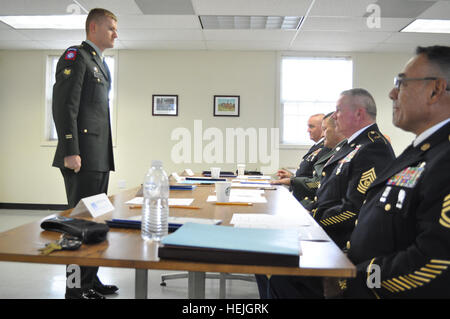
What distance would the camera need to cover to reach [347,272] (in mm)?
721

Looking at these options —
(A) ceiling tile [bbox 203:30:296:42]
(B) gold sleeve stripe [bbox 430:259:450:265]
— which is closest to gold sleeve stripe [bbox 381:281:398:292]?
(B) gold sleeve stripe [bbox 430:259:450:265]

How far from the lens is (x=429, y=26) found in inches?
180

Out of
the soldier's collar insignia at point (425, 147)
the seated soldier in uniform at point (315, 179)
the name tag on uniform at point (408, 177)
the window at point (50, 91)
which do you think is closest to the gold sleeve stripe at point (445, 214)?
the name tag on uniform at point (408, 177)

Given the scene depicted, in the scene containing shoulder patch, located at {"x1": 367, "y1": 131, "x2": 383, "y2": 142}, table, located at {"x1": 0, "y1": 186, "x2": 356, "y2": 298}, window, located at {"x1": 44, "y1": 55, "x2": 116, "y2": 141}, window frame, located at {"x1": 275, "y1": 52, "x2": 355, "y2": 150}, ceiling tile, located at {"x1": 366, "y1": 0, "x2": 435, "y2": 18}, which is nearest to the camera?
table, located at {"x1": 0, "y1": 186, "x2": 356, "y2": 298}

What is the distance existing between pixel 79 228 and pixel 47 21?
468 cm

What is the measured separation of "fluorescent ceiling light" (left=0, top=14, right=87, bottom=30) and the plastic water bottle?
13.1 feet

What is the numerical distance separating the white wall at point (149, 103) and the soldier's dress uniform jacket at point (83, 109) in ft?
11.5

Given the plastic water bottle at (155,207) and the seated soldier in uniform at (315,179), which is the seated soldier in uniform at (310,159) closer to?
the seated soldier in uniform at (315,179)

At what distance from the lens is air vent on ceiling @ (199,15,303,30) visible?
444 centimetres

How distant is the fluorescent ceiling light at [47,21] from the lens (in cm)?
449

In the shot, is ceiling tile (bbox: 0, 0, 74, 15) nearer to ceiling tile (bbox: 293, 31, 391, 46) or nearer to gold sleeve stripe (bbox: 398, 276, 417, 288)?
ceiling tile (bbox: 293, 31, 391, 46)

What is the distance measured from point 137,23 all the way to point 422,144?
422cm

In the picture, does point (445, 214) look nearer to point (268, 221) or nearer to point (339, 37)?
point (268, 221)
